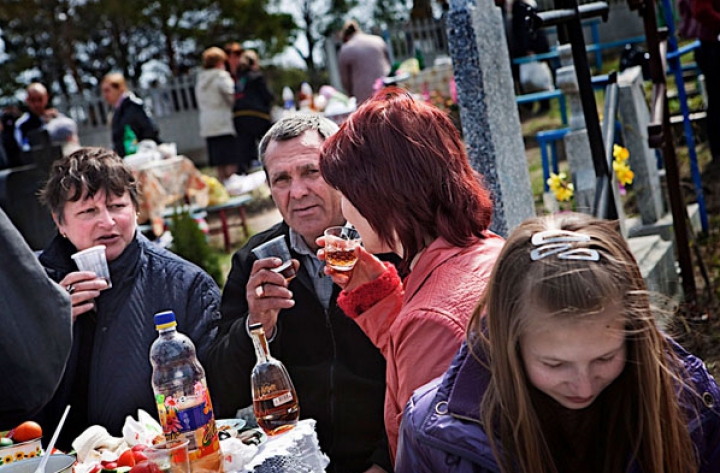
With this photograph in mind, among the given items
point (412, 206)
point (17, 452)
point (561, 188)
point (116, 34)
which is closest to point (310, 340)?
point (412, 206)

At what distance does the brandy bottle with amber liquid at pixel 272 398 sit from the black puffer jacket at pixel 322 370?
1.46 ft

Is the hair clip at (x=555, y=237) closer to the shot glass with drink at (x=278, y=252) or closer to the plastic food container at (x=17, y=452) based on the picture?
the shot glass with drink at (x=278, y=252)

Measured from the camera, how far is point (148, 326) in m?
3.57

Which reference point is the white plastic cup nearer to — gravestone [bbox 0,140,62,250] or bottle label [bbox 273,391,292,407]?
bottle label [bbox 273,391,292,407]

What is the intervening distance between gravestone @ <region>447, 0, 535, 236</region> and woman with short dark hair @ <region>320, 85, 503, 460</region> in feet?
4.30

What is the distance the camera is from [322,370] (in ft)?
10.9

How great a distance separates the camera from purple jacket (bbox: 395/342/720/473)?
202cm

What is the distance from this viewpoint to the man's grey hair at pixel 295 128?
343 cm

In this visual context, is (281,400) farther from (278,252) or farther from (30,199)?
(30,199)

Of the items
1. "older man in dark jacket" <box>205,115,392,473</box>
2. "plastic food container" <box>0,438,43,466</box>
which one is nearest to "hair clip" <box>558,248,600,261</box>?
"older man in dark jacket" <box>205,115,392,473</box>

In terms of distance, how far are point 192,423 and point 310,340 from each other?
913 millimetres

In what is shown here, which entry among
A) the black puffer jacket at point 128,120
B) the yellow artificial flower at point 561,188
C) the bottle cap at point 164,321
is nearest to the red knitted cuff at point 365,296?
the bottle cap at point 164,321

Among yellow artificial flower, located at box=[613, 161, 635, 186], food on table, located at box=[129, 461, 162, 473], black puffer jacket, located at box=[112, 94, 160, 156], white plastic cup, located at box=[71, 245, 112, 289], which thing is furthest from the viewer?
black puffer jacket, located at box=[112, 94, 160, 156]

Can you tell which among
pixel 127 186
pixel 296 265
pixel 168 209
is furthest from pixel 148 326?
pixel 168 209
